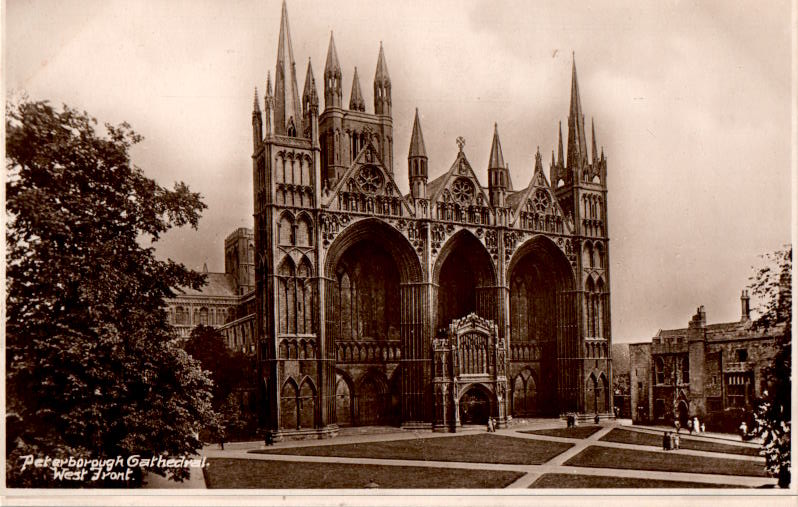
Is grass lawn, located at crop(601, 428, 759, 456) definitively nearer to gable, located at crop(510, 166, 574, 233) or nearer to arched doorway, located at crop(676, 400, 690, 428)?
arched doorway, located at crop(676, 400, 690, 428)

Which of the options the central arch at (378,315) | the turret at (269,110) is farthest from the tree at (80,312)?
the central arch at (378,315)

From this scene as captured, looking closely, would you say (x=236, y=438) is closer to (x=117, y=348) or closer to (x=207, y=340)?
(x=207, y=340)

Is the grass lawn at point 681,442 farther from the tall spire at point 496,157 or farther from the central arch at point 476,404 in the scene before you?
the tall spire at point 496,157

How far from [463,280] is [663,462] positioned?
59.3 feet

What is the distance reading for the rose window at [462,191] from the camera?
1465 inches

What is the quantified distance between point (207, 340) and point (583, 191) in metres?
22.4

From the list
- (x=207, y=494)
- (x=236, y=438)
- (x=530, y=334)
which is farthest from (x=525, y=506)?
(x=530, y=334)

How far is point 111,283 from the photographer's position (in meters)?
15.3

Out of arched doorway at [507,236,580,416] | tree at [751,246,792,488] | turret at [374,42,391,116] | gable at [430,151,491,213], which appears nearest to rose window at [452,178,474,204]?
gable at [430,151,491,213]

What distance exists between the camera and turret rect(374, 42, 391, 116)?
1516 inches

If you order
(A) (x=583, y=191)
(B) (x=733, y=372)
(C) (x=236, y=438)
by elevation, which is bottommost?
(C) (x=236, y=438)

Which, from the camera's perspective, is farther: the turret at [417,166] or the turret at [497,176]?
the turret at [497,176]

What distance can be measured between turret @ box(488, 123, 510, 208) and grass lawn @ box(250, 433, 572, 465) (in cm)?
1311

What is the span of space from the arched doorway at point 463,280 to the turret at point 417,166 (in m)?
3.13
